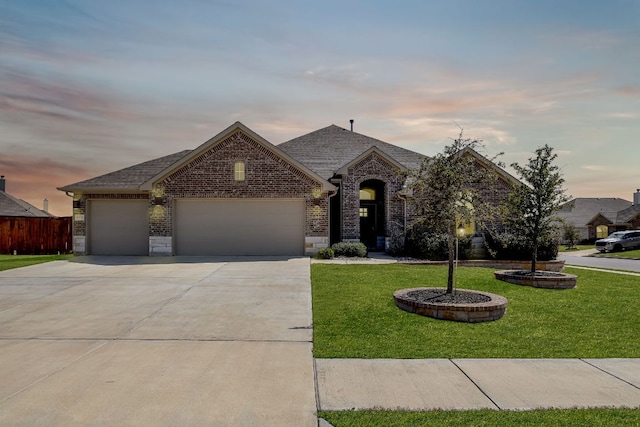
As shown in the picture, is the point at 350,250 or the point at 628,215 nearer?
the point at 350,250

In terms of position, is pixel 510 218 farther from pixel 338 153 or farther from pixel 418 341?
pixel 338 153

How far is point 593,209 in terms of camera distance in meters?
58.8

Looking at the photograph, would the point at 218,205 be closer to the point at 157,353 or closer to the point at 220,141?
the point at 220,141

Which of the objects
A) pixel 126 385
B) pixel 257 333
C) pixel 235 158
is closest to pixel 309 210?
pixel 235 158

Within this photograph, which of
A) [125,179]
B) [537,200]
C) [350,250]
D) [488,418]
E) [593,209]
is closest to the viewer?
[488,418]

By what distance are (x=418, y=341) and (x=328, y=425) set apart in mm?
3041

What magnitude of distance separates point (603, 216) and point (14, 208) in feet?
204

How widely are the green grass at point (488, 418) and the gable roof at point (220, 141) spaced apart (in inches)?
590

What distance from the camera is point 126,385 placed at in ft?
16.4

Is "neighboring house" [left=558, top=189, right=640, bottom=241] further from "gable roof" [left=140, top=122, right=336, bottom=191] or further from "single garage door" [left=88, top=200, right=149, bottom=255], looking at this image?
"single garage door" [left=88, top=200, right=149, bottom=255]

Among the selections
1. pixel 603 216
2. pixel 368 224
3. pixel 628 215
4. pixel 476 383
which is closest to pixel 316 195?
pixel 368 224

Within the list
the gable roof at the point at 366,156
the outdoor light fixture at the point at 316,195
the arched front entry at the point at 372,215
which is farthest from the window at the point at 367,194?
the outdoor light fixture at the point at 316,195

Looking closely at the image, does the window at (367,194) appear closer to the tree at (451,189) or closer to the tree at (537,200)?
the tree at (537,200)

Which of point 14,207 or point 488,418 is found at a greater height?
point 14,207
